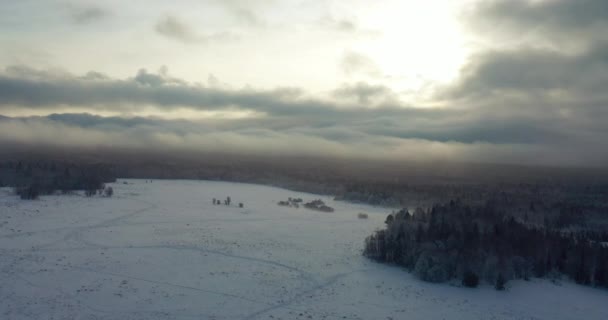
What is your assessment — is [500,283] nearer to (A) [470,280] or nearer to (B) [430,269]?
(A) [470,280]

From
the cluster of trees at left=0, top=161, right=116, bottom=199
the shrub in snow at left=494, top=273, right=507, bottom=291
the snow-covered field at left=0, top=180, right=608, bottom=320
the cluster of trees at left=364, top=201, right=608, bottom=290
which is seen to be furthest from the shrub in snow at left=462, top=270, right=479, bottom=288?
the cluster of trees at left=0, top=161, right=116, bottom=199

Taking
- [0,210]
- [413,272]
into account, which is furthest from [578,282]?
[0,210]

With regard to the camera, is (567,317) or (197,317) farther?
(567,317)

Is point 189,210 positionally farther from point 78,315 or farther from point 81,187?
point 78,315

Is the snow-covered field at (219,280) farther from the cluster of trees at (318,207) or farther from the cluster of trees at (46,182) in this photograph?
the cluster of trees at (46,182)

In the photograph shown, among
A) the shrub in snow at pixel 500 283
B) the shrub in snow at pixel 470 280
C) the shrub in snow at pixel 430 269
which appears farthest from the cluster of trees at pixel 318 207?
the shrub in snow at pixel 500 283

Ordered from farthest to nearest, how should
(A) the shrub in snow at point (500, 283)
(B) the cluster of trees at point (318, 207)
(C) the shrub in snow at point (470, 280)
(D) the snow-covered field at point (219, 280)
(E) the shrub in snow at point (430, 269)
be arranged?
(B) the cluster of trees at point (318, 207)
(E) the shrub in snow at point (430, 269)
(C) the shrub in snow at point (470, 280)
(A) the shrub in snow at point (500, 283)
(D) the snow-covered field at point (219, 280)
